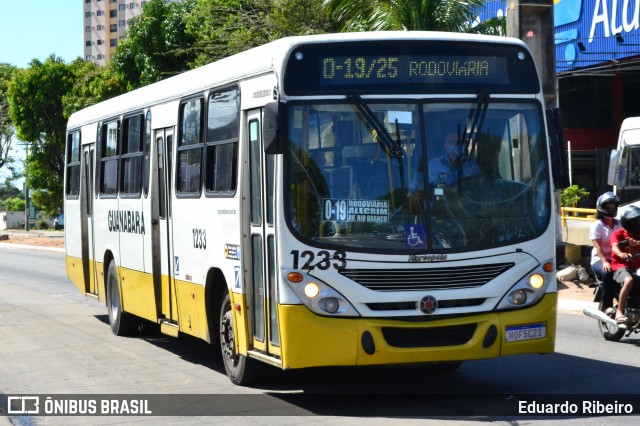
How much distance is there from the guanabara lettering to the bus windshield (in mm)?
5187

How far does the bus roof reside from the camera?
9.06 meters

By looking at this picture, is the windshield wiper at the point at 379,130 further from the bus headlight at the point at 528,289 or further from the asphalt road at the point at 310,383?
the asphalt road at the point at 310,383

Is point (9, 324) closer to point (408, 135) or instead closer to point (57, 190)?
point (408, 135)

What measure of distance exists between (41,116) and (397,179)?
58895 millimetres

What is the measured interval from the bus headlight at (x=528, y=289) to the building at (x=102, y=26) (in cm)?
16223

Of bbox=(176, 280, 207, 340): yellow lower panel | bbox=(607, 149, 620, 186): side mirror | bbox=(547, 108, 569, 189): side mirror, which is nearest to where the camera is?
bbox=(547, 108, 569, 189): side mirror

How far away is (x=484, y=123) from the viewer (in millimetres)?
9094

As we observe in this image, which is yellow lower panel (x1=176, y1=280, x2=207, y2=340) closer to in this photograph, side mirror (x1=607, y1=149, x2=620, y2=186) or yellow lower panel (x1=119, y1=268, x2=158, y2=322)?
yellow lower panel (x1=119, y1=268, x2=158, y2=322)

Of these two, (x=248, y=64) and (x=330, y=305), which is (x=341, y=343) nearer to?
(x=330, y=305)

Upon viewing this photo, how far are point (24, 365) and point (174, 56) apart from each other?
29.5 metres

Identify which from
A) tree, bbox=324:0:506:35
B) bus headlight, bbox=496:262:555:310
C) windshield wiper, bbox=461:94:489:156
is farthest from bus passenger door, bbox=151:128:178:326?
tree, bbox=324:0:506:35

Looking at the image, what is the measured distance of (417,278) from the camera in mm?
8648

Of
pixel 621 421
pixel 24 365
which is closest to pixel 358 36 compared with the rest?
pixel 621 421

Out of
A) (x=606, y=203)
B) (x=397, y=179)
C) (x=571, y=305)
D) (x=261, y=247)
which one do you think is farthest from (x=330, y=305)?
(x=571, y=305)
